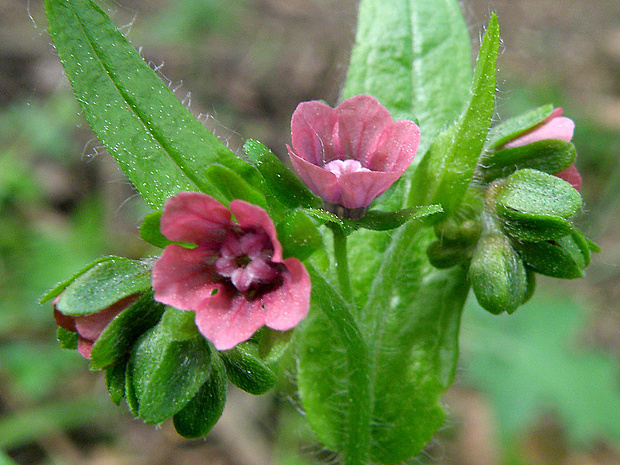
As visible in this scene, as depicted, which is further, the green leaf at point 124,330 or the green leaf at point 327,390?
the green leaf at point 327,390

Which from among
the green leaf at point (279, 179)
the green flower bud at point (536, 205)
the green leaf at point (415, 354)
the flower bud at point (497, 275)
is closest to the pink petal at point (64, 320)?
the green leaf at point (279, 179)

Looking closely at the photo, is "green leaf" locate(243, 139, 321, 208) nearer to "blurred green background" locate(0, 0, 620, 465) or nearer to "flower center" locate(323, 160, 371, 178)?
"flower center" locate(323, 160, 371, 178)

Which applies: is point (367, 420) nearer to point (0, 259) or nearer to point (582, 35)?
point (0, 259)

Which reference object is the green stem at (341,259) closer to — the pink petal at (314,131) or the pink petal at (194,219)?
the pink petal at (314,131)

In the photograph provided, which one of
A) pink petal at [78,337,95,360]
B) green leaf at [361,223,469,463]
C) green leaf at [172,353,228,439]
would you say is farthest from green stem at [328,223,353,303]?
pink petal at [78,337,95,360]

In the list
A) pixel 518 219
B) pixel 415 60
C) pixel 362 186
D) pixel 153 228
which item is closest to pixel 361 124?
pixel 362 186

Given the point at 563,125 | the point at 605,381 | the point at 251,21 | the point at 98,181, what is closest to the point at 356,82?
the point at 563,125
